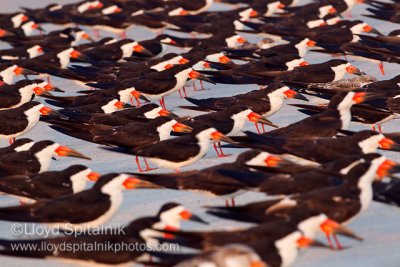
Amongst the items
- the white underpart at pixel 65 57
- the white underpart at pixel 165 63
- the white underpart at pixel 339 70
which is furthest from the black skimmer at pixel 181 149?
the white underpart at pixel 65 57

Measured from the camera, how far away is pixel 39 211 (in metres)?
10.9

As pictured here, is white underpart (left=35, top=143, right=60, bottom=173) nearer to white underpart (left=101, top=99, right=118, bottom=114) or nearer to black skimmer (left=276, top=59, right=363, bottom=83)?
white underpart (left=101, top=99, right=118, bottom=114)

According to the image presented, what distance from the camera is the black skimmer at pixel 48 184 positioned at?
12.0 m

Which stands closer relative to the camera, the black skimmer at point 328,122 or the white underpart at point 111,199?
the white underpart at point 111,199

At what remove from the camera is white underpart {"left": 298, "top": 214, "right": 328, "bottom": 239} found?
9.62m

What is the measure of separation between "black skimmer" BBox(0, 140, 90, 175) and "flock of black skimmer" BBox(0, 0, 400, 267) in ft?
0.06

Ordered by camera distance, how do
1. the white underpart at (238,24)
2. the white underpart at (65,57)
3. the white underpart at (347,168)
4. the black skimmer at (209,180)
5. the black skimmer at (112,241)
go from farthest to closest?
the white underpart at (238,24)
the white underpart at (65,57)
the black skimmer at (209,180)
the white underpart at (347,168)
the black skimmer at (112,241)

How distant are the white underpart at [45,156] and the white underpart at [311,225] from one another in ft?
15.2

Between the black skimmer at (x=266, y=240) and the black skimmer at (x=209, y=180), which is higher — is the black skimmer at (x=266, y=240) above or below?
above

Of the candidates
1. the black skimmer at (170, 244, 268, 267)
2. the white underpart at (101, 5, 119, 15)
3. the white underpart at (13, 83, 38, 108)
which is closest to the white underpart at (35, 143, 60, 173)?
the black skimmer at (170, 244, 268, 267)

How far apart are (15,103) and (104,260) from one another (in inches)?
350

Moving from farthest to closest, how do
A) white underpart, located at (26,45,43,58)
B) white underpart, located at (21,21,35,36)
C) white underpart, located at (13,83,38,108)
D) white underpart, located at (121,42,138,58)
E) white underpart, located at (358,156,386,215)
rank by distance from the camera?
white underpart, located at (21,21,35,36), white underpart, located at (26,45,43,58), white underpart, located at (121,42,138,58), white underpart, located at (13,83,38,108), white underpart, located at (358,156,386,215)

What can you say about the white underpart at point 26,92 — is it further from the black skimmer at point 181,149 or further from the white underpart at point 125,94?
the black skimmer at point 181,149

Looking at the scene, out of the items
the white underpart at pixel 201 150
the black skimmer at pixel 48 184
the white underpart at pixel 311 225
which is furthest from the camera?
the white underpart at pixel 201 150
